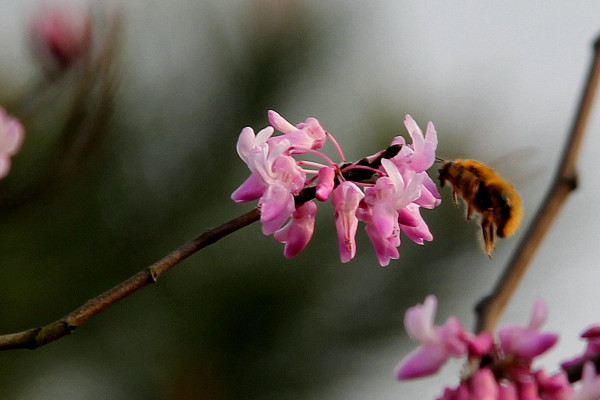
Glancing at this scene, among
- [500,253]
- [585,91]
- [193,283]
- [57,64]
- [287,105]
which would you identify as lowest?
[500,253]

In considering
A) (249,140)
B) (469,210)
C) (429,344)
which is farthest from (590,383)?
(469,210)

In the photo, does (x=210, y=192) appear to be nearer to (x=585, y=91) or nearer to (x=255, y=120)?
(x=255, y=120)

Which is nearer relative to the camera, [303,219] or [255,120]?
[303,219]

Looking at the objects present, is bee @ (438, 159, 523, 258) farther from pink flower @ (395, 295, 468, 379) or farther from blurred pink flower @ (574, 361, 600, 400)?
blurred pink flower @ (574, 361, 600, 400)

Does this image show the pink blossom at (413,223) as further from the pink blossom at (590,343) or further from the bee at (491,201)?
the pink blossom at (590,343)

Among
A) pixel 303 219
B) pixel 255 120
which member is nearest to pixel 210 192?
pixel 255 120

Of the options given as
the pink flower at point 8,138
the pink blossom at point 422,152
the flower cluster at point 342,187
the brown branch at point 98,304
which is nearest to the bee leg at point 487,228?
the flower cluster at point 342,187

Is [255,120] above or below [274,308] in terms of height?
above

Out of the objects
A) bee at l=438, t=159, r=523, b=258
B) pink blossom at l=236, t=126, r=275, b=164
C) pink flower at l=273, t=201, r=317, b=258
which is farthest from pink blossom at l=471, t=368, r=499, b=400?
bee at l=438, t=159, r=523, b=258

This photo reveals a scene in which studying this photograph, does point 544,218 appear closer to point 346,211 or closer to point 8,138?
point 346,211
